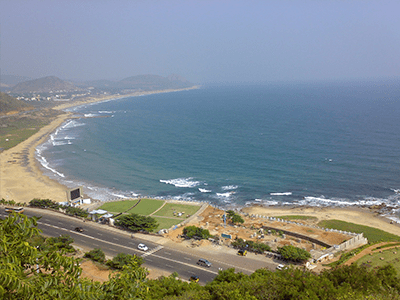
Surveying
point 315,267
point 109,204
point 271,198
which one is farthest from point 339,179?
point 109,204

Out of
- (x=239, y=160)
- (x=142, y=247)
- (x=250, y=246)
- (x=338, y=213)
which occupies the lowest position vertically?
(x=338, y=213)

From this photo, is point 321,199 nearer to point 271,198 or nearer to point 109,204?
point 271,198

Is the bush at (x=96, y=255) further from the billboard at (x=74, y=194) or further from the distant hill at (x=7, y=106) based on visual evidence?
the distant hill at (x=7, y=106)

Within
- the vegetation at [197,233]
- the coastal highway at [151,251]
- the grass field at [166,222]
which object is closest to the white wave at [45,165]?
the coastal highway at [151,251]

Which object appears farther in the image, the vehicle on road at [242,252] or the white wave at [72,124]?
the white wave at [72,124]

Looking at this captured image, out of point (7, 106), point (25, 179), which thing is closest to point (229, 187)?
point (25, 179)

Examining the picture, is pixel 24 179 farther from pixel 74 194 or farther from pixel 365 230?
pixel 365 230
